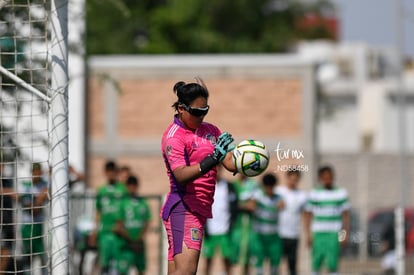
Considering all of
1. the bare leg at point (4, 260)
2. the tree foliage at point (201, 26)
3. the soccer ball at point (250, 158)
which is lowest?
the bare leg at point (4, 260)

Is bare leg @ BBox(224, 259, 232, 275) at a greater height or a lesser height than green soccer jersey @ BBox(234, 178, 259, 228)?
lesser

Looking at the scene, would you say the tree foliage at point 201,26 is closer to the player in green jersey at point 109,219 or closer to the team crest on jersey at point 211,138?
the player in green jersey at point 109,219

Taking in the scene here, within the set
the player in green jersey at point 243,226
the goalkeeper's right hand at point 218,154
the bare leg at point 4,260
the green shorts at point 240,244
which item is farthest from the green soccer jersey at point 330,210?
the goalkeeper's right hand at point 218,154

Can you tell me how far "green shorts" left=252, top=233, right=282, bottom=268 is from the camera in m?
18.3

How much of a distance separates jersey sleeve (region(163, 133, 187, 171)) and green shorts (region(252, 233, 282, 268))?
8.69 metres

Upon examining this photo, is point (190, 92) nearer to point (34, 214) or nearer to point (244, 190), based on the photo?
point (34, 214)

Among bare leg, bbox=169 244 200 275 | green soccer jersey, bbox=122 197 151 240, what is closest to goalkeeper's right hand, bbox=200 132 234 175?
bare leg, bbox=169 244 200 275

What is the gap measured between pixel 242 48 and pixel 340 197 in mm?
33156

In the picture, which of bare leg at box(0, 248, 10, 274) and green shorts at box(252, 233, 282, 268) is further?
green shorts at box(252, 233, 282, 268)

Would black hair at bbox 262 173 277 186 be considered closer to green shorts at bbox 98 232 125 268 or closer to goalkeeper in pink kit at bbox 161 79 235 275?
green shorts at bbox 98 232 125 268

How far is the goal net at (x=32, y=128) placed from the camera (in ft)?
34.1

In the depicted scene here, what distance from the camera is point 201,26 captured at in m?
49.5

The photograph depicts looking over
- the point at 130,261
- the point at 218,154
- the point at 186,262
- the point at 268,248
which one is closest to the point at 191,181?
the point at 218,154

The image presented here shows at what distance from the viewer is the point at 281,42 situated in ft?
173
